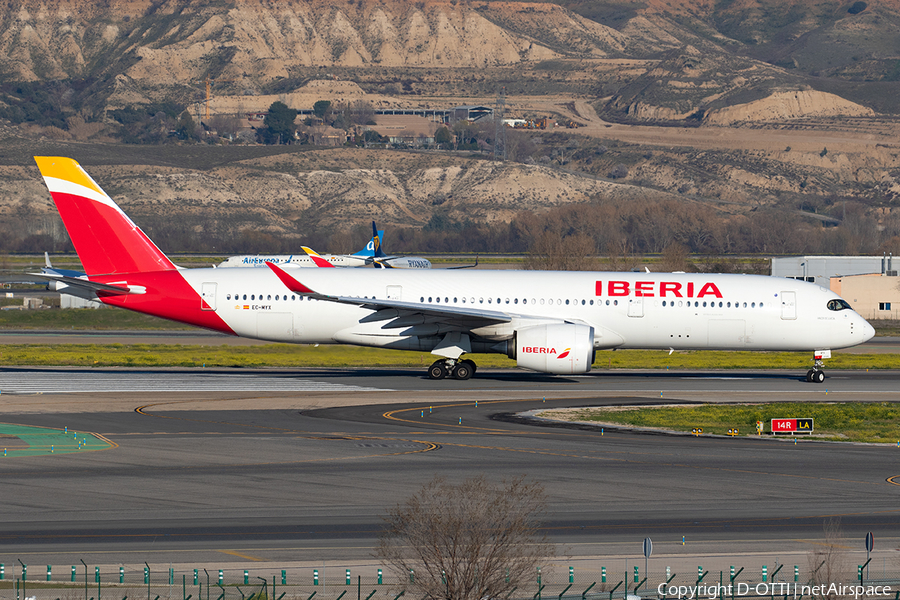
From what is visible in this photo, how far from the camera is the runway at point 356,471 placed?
21.7 m

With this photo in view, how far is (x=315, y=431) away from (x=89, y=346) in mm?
31527

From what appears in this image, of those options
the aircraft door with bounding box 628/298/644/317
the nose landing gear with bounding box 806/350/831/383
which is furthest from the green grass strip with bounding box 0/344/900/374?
the aircraft door with bounding box 628/298/644/317

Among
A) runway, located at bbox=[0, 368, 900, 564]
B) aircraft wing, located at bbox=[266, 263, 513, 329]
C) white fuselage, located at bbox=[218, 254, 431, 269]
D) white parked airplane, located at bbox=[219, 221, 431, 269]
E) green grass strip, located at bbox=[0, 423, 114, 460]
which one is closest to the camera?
runway, located at bbox=[0, 368, 900, 564]

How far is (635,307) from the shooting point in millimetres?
45688

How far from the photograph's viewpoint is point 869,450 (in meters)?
31.7

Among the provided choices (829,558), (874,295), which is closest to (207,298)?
(829,558)

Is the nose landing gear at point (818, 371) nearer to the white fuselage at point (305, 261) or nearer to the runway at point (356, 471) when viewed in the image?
the runway at point (356, 471)

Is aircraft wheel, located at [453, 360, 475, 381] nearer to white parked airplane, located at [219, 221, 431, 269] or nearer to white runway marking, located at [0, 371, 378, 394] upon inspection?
white runway marking, located at [0, 371, 378, 394]

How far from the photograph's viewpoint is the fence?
17.6m

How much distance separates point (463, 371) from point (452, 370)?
468mm

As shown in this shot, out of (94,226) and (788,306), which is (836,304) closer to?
(788,306)

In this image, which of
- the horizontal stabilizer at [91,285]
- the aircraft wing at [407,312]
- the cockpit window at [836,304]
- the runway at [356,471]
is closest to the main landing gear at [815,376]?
the runway at [356,471]

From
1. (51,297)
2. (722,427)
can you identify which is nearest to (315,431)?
(722,427)

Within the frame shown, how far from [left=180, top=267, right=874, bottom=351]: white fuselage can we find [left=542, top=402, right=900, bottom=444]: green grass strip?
656 cm
